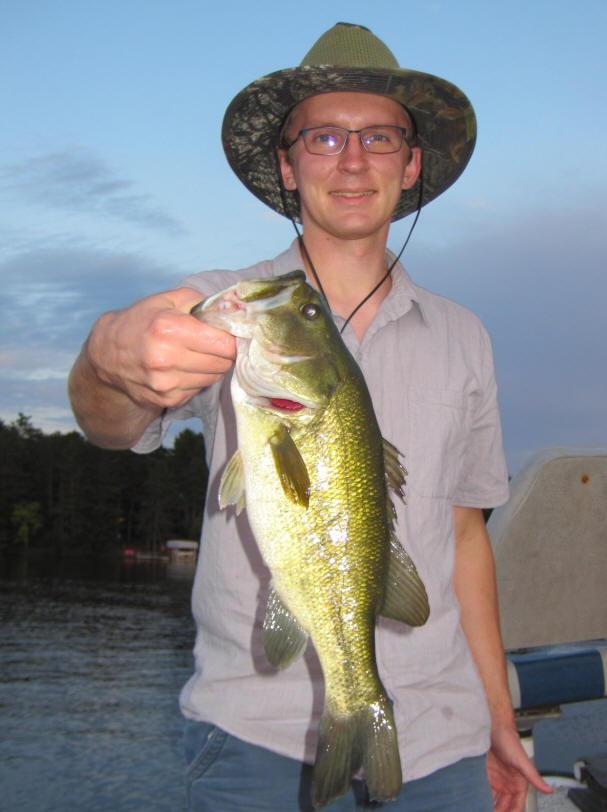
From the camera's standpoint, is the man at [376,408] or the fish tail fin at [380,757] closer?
the fish tail fin at [380,757]

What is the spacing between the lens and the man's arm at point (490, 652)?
2934 millimetres

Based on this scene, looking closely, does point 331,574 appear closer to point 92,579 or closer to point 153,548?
point 92,579

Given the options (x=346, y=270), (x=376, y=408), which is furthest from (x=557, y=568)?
(x=346, y=270)

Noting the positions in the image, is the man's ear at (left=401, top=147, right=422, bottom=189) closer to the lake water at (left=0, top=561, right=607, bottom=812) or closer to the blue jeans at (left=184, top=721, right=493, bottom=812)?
the blue jeans at (left=184, top=721, right=493, bottom=812)

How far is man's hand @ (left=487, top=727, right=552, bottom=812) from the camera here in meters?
2.89

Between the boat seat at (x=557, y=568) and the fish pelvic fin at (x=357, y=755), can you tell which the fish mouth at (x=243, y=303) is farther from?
the boat seat at (x=557, y=568)

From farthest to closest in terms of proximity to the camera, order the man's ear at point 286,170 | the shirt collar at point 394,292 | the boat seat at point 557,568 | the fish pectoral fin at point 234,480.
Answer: the boat seat at point 557,568 < the man's ear at point 286,170 < the shirt collar at point 394,292 < the fish pectoral fin at point 234,480

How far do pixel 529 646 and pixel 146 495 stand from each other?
9561cm

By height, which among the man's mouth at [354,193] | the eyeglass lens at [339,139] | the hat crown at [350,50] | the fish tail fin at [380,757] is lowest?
the fish tail fin at [380,757]

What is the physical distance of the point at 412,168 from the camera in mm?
3307

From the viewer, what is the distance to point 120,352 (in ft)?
6.46

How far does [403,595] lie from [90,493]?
313 ft

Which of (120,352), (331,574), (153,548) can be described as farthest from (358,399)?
(153,548)

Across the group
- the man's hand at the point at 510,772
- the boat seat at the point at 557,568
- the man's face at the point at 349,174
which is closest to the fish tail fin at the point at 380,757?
the man's hand at the point at 510,772
